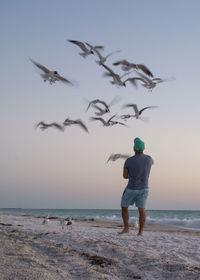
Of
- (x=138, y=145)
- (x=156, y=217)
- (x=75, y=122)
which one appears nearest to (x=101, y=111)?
(x=75, y=122)

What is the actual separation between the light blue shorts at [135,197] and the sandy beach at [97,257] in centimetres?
55

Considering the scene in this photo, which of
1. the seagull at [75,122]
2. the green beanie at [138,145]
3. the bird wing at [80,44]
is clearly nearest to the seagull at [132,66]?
the bird wing at [80,44]

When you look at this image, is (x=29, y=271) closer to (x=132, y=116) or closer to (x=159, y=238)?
(x=159, y=238)

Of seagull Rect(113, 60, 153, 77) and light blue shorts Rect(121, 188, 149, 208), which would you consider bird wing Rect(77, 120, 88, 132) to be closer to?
seagull Rect(113, 60, 153, 77)

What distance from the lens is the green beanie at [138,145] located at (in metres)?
7.34

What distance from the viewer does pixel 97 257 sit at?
541 centimetres

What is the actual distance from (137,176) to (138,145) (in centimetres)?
53

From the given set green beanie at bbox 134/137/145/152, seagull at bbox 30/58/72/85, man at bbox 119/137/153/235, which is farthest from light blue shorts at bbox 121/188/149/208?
seagull at bbox 30/58/72/85

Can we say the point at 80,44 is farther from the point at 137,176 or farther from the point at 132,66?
the point at 137,176

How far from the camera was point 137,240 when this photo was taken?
271 inches

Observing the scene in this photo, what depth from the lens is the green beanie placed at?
7344 millimetres

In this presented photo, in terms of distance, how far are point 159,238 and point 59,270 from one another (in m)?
3.23

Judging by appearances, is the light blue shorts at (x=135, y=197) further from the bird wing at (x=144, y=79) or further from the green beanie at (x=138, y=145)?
the bird wing at (x=144, y=79)

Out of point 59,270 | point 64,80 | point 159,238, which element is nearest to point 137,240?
point 159,238
